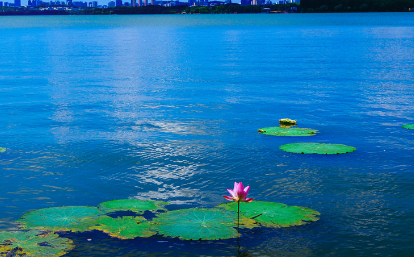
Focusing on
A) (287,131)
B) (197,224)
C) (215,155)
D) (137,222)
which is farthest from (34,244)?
(287,131)

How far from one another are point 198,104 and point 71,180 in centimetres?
1010

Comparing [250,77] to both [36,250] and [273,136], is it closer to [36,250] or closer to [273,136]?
[273,136]

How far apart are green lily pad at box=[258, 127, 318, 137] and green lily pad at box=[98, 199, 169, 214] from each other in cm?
651

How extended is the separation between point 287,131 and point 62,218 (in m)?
8.40

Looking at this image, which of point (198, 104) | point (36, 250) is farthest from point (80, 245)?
point (198, 104)

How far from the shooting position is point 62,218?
8.38 m

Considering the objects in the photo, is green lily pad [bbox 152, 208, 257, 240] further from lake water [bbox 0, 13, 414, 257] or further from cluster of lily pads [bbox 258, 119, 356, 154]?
cluster of lily pads [bbox 258, 119, 356, 154]

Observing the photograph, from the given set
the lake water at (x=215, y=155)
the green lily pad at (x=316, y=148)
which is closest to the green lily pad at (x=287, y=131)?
the lake water at (x=215, y=155)

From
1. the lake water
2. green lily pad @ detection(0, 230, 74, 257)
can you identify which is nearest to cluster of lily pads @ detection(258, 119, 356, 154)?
the lake water

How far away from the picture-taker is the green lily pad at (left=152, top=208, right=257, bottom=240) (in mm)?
7688

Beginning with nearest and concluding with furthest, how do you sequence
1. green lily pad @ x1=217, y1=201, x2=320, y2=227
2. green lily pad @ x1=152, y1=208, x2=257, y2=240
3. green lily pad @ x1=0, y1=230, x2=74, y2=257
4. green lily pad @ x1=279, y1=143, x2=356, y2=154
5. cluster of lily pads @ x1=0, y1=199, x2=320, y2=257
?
green lily pad @ x1=0, y1=230, x2=74, y2=257 → cluster of lily pads @ x1=0, y1=199, x2=320, y2=257 → green lily pad @ x1=152, y1=208, x2=257, y2=240 → green lily pad @ x1=217, y1=201, x2=320, y2=227 → green lily pad @ x1=279, y1=143, x2=356, y2=154

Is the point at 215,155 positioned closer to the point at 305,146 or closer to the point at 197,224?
the point at 305,146

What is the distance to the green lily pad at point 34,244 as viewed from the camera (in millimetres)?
7117

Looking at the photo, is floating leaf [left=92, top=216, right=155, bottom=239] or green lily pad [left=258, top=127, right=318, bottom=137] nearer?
floating leaf [left=92, top=216, right=155, bottom=239]
